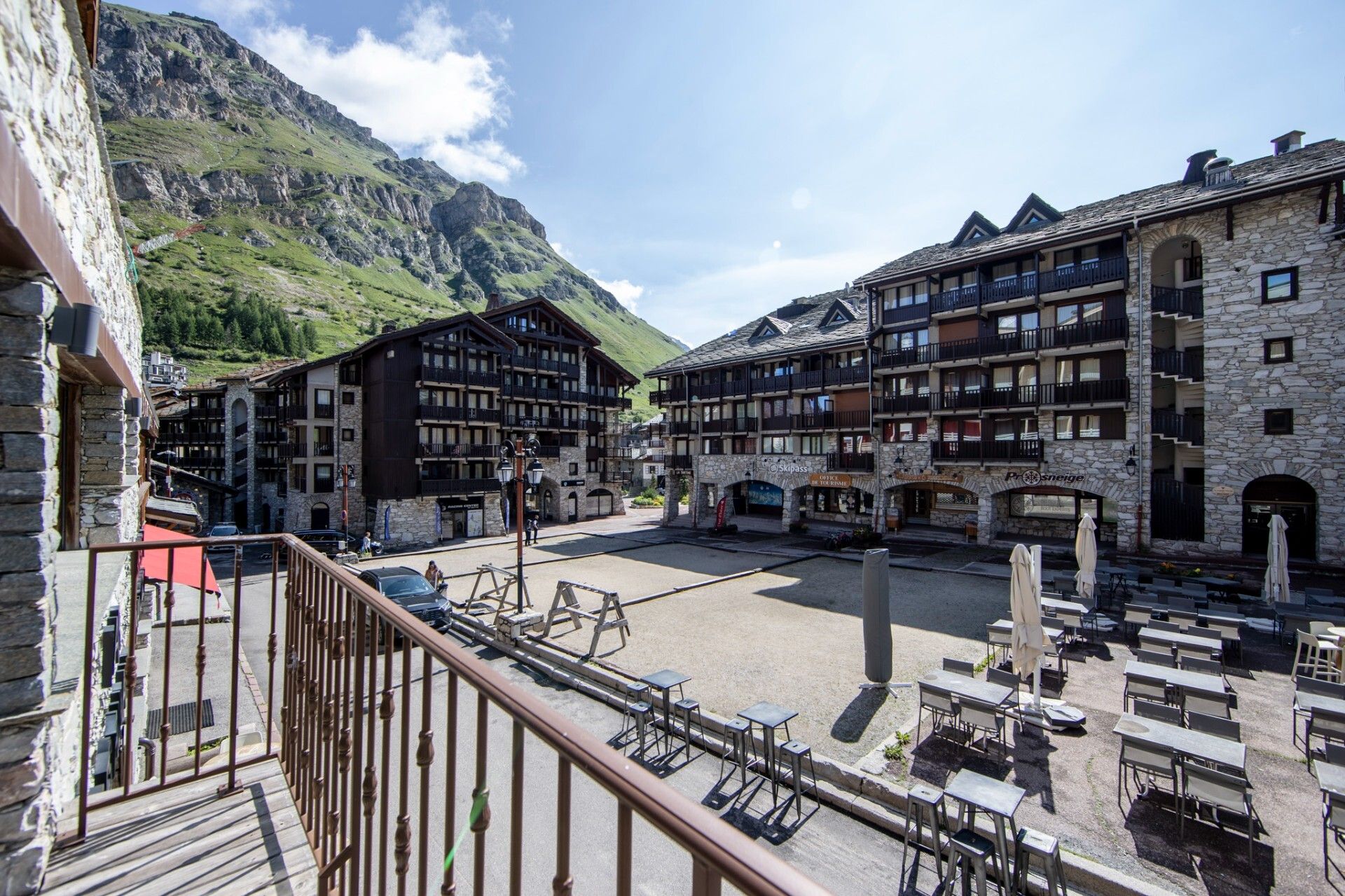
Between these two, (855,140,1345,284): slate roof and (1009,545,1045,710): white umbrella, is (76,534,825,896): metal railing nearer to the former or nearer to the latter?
(1009,545,1045,710): white umbrella

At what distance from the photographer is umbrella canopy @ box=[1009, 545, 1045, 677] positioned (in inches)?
377

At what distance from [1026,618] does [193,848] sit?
10610 millimetres

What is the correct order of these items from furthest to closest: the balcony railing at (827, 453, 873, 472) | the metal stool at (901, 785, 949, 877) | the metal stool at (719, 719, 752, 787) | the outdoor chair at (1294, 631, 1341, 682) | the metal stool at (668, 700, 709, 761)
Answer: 1. the balcony railing at (827, 453, 873, 472)
2. the outdoor chair at (1294, 631, 1341, 682)
3. the metal stool at (668, 700, 709, 761)
4. the metal stool at (719, 719, 752, 787)
5. the metal stool at (901, 785, 949, 877)

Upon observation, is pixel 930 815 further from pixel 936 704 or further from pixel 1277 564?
pixel 1277 564

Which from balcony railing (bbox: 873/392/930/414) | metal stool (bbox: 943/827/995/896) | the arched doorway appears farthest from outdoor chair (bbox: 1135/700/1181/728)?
balcony railing (bbox: 873/392/930/414)

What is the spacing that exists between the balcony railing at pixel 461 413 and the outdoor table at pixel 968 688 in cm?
3131

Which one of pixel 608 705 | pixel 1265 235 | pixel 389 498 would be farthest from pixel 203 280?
pixel 1265 235

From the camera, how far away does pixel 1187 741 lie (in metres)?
7.11

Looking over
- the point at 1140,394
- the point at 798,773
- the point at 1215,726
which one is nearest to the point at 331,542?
the point at 798,773

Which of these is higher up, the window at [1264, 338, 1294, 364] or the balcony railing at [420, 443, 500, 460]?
the window at [1264, 338, 1294, 364]

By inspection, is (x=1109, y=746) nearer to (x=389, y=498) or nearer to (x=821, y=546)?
(x=821, y=546)

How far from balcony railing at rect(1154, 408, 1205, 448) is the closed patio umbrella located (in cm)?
978

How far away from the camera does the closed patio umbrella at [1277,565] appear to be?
14180mm

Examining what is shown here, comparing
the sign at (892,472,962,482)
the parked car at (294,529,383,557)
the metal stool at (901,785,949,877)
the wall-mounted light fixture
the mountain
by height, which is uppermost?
the mountain
